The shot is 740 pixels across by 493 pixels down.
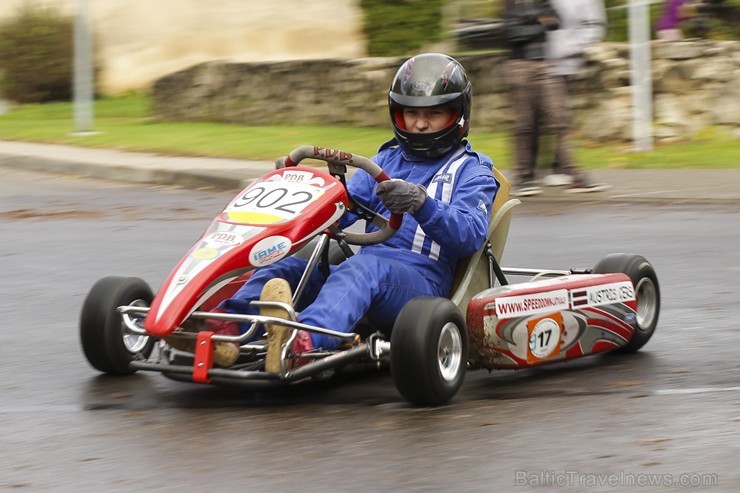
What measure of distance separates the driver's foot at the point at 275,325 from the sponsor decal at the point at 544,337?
995 millimetres

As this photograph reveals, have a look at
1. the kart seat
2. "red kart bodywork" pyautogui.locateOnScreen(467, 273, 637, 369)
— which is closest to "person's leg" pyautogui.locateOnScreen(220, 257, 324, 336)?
the kart seat

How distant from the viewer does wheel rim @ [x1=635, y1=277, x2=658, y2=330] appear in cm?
628

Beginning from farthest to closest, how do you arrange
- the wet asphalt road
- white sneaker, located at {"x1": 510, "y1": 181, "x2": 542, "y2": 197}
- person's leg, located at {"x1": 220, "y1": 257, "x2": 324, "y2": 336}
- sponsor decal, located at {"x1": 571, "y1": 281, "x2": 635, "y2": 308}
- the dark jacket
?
white sneaker, located at {"x1": 510, "y1": 181, "x2": 542, "y2": 197} < the dark jacket < sponsor decal, located at {"x1": 571, "y1": 281, "x2": 635, "y2": 308} < person's leg, located at {"x1": 220, "y1": 257, "x2": 324, "y2": 336} < the wet asphalt road

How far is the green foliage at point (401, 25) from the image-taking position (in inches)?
840

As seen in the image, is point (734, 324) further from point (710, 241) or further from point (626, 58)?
point (626, 58)

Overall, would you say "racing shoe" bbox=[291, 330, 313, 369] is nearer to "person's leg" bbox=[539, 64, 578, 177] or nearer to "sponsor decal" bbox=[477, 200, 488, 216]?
"sponsor decal" bbox=[477, 200, 488, 216]

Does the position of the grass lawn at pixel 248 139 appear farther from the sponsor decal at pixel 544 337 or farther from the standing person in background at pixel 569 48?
the sponsor decal at pixel 544 337

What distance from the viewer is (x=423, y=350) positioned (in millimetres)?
4949

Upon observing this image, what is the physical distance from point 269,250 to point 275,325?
1.55 ft

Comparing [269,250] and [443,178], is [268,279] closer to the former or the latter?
[269,250]

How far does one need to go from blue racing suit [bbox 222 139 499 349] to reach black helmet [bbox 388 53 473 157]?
11 cm

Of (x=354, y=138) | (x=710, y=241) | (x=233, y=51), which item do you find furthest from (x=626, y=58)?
(x=233, y=51)

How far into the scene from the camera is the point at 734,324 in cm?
661

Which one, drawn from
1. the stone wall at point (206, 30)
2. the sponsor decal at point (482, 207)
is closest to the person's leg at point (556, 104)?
the sponsor decal at point (482, 207)
